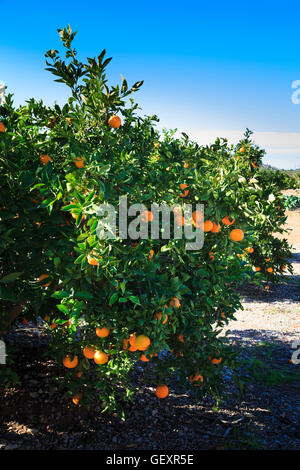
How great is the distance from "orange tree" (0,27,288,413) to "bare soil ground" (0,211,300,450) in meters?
0.49

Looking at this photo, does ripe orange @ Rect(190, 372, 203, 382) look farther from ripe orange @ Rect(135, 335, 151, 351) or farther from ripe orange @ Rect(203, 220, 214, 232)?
ripe orange @ Rect(203, 220, 214, 232)

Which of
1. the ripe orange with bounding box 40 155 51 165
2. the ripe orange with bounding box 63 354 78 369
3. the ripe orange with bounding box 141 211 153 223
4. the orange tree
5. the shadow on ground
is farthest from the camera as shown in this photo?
the shadow on ground

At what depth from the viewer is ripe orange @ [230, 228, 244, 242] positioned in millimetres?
2297

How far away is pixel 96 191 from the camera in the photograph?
6.70ft

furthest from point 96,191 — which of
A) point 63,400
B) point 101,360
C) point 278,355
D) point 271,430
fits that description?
point 278,355

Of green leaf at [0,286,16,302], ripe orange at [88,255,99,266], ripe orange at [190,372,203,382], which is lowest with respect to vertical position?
ripe orange at [190,372,203,382]

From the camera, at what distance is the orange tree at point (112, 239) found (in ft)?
6.59

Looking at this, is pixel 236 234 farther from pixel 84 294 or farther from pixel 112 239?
pixel 84 294

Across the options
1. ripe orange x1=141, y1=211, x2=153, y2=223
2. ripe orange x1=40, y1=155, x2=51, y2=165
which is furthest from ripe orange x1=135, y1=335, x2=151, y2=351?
ripe orange x1=40, y1=155, x2=51, y2=165

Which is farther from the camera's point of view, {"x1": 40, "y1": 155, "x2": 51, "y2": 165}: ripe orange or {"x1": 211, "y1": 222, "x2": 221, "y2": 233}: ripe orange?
{"x1": 40, "y1": 155, "x2": 51, "y2": 165}: ripe orange

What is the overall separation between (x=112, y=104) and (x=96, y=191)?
30.2 inches

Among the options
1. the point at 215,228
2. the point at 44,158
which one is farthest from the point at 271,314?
the point at 44,158

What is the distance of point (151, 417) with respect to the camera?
10.9 feet

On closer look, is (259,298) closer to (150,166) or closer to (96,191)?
(150,166)
